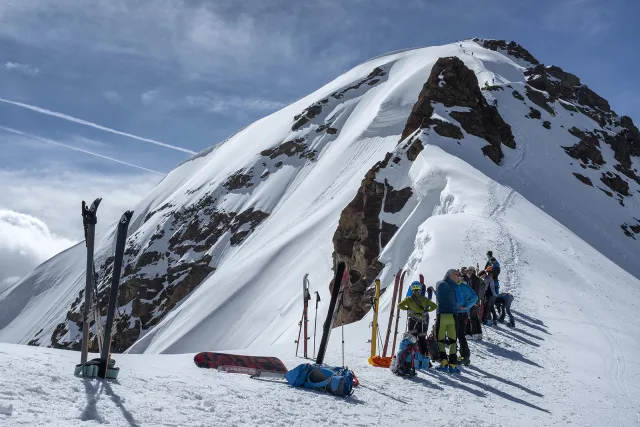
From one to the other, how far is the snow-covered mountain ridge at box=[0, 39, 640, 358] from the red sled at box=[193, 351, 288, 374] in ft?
30.1

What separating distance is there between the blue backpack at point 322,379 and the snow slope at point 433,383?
174mm

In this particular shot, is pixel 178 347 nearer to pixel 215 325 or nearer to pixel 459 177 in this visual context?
pixel 215 325

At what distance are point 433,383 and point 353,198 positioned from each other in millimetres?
36586

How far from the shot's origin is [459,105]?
4359 cm

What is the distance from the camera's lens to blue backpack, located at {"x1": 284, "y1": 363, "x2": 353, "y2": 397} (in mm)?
7297

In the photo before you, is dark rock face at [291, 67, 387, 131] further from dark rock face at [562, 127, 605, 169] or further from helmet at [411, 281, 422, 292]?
helmet at [411, 281, 422, 292]

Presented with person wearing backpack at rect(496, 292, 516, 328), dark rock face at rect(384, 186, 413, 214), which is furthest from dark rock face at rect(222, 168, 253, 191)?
person wearing backpack at rect(496, 292, 516, 328)

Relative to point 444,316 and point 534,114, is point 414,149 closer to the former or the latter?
point 534,114

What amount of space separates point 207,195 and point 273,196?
17110 mm

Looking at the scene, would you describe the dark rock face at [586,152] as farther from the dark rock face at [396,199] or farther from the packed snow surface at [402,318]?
the dark rock face at [396,199]

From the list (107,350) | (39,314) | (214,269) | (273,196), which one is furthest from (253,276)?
(39,314)

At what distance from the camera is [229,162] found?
89375mm

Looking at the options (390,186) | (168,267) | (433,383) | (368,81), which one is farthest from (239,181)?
(433,383)

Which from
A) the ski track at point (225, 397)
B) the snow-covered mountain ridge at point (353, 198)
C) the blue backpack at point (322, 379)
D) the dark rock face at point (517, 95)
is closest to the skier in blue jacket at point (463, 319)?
the ski track at point (225, 397)
